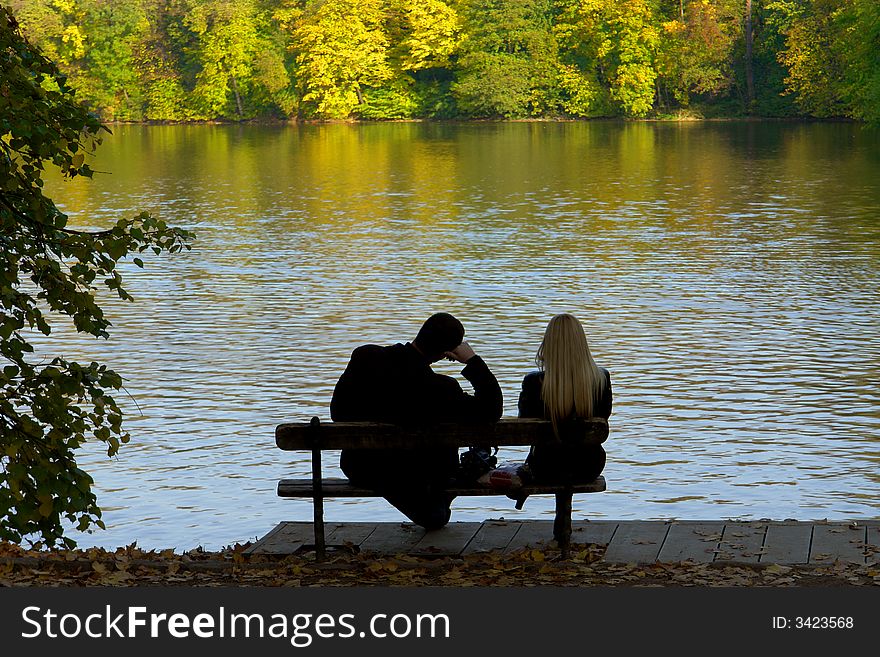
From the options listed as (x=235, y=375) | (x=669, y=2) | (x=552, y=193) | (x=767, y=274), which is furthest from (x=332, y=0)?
(x=235, y=375)

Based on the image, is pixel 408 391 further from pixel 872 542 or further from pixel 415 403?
pixel 872 542

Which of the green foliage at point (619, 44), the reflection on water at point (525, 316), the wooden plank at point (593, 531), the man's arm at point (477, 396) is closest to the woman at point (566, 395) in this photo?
the man's arm at point (477, 396)

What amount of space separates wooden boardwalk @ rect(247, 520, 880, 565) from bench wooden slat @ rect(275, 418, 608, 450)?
0.56 meters

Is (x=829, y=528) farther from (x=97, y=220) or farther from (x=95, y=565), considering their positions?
(x=97, y=220)

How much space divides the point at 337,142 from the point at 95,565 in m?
63.6

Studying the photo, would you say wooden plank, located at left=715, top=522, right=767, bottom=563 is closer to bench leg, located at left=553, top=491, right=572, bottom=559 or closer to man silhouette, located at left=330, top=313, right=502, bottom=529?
bench leg, located at left=553, top=491, right=572, bottom=559

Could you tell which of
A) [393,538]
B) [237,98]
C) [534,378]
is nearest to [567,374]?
[534,378]

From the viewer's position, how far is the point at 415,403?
712 centimetres

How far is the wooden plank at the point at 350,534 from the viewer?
748cm

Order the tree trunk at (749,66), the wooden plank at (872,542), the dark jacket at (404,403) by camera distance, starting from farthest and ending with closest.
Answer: the tree trunk at (749,66)
the dark jacket at (404,403)
the wooden plank at (872,542)

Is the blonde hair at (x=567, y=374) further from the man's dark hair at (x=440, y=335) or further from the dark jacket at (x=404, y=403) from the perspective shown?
the man's dark hair at (x=440, y=335)

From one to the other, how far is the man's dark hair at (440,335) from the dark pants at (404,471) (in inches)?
21.0

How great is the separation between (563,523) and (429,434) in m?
0.76

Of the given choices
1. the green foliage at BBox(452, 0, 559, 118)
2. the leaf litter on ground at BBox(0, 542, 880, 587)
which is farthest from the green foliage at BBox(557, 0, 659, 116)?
the leaf litter on ground at BBox(0, 542, 880, 587)
